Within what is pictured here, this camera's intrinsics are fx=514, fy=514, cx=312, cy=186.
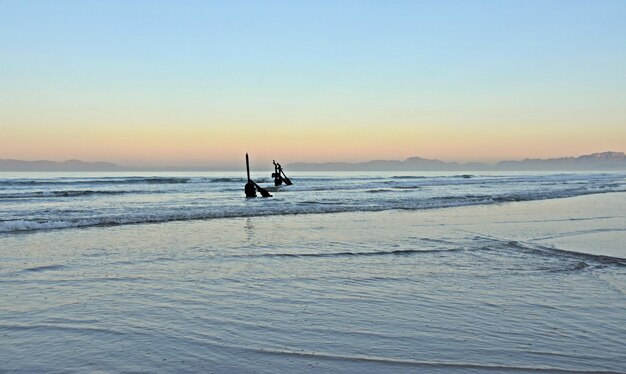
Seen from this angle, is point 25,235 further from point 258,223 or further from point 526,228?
point 526,228

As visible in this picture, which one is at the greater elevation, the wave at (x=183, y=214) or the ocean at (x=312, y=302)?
the wave at (x=183, y=214)

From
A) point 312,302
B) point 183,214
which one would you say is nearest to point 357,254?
point 312,302

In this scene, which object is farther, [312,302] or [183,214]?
[183,214]

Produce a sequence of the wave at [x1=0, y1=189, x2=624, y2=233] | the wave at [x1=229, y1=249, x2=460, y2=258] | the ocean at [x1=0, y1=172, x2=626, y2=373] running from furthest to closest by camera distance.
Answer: the wave at [x1=0, y1=189, x2=624, y2=233], the wave at [x1=229, y1=249, x2=460, y2=258], the ocean at [x1=0, y1=172, x2=626, y2=373]

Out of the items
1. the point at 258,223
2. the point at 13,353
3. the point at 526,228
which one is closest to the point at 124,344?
the point at 13,353

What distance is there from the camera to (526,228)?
52.1 feet

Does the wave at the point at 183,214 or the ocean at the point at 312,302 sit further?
the wave at the point at 183,214

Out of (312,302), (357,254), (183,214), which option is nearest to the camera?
(312,302)

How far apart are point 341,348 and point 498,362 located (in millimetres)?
1474

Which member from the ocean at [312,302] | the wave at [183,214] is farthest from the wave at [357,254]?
the wave at [183,214]

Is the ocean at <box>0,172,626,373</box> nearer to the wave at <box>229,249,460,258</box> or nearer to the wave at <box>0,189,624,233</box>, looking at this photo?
the wave at <box>229,249,460,258</box>

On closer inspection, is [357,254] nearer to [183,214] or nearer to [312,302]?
[312,302]

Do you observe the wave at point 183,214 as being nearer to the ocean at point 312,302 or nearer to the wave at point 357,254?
the ocean at point 312,302

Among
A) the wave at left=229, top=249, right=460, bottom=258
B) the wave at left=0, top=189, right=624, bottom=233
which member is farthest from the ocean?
the wave at left=0, top=189, right=624, bottom=233
